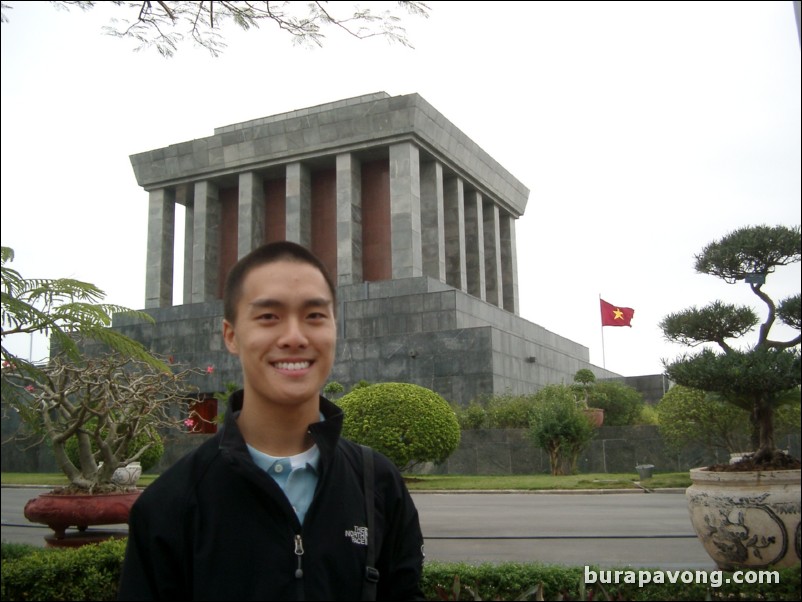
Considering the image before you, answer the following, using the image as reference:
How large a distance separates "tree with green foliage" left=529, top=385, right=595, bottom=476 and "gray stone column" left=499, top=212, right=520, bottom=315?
19.6m

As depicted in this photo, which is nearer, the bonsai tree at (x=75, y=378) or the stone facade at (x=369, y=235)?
the bonsai tree at (x=75, y=378)

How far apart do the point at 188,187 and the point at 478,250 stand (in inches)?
523

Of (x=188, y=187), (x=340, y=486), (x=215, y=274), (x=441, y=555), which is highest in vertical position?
(x=188, y=187)

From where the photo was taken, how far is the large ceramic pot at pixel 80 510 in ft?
26.7

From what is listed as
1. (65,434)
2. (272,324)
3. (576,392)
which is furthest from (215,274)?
(272,324)

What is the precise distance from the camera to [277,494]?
6.99 ft

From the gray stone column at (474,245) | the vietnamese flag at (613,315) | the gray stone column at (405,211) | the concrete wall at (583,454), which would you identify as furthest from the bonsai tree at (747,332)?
the gray stone column at (474,245)

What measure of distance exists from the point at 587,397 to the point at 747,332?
1731 centimetres

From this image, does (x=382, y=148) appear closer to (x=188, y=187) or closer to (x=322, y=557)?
(x=188, y=187)

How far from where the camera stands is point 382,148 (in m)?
30.4

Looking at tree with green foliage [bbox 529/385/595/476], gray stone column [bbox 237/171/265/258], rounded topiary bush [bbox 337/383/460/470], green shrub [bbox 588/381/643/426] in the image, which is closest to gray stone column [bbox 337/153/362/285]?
gray stone column [bbox 237/171/265/258]

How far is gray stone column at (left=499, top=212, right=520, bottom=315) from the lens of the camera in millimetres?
38750

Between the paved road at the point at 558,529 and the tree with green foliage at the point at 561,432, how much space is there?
383 centimetres

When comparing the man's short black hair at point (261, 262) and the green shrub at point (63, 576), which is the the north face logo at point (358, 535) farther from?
the green shrub at point (63, 576)
